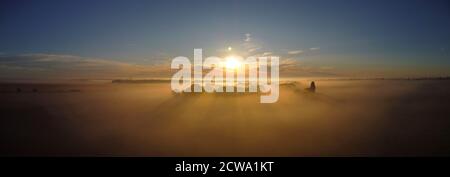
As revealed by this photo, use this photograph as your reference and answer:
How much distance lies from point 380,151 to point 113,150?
7010mm

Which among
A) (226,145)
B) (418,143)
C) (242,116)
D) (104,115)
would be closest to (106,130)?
(104,115)

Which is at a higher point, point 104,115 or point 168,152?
point 104,115

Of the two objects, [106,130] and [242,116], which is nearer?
[106,130]

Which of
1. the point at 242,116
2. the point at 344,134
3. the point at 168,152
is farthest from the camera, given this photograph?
the point at 242,116

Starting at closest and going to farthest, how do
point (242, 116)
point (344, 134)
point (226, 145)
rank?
point (226, 145) < point (344, 134) < point (242, 116)

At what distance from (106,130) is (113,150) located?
83.2 inches

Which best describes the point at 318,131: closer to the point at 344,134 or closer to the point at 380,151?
the point at 344,134

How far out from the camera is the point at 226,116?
1077 centimetres
